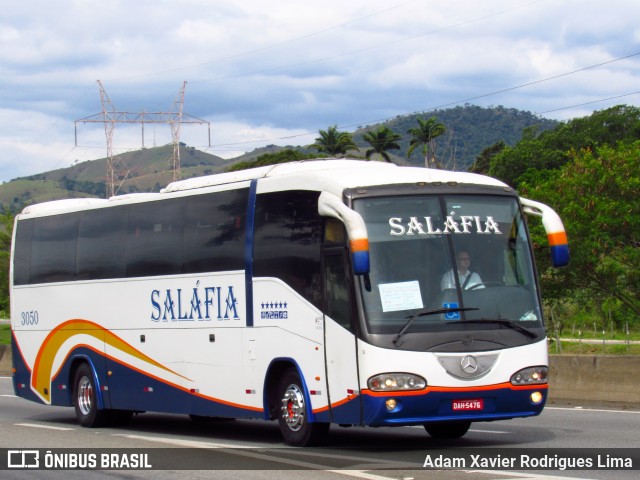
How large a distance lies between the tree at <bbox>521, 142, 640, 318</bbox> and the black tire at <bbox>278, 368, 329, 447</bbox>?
87.0 feet

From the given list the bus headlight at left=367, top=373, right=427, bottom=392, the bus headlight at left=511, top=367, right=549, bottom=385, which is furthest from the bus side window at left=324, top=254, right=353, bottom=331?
the bus headlight at left=511, top=367, right=549, bottom=385

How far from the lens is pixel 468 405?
12625mm

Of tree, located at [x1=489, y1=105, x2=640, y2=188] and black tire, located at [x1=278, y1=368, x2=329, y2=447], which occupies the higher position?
tree, located at [x1=489, y1=105, x2=640, y2=188]

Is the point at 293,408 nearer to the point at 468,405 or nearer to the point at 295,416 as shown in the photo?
the point at 295,416

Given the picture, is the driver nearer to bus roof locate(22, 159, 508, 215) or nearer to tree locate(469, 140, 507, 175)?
bus roof locate(22, 159, 508, 215)

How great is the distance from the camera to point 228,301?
1537cm

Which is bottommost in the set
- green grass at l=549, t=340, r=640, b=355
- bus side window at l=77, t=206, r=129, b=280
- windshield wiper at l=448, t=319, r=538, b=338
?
green grass at l=549, t=340, r=640, b=355

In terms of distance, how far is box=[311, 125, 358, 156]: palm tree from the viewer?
111812 millimetres

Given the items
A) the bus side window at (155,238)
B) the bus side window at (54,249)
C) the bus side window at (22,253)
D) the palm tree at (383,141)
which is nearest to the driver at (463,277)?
the bus side window at (155,238)

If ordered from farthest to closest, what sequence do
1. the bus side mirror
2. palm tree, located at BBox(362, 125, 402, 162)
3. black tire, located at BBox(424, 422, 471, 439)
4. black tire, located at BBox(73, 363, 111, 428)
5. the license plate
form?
1. palm tree, located at BBox(362, 125, 402, 162)
2. black tire, located at BBox(73, 363, 111, 428)
3. black tire, located at BBox(424, 422, 471, 439)
4. the bus side mirror
5. the license plate

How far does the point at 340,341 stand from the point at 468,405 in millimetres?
1559

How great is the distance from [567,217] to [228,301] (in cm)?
2715

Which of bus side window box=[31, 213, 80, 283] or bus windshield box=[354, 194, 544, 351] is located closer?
bus windshield box=[354, 194, 544, 351]

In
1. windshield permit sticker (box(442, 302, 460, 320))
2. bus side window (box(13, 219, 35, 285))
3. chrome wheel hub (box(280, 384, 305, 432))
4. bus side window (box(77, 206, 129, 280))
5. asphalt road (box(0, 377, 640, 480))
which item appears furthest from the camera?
bus side window (box(13, 219, 35, 285))
